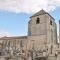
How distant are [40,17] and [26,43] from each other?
312 inches

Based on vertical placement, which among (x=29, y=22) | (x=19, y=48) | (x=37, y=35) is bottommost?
(x=19, y=48)

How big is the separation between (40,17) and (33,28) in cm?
351

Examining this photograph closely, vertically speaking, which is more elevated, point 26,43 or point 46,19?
point 46,19

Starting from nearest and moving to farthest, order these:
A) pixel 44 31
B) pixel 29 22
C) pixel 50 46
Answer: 1. pixel 50 46
2. pixel 44 31
3. pixel 29 22

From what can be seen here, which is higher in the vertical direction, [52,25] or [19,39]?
[52,25]

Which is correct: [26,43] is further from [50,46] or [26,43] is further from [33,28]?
[50,46]

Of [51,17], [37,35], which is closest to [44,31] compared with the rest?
[37,35]

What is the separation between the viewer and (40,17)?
48250mm

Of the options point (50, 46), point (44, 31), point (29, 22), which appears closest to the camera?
point (50, 46)

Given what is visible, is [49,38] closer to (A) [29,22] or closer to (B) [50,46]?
(B) [50,46]

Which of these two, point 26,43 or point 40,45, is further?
point 26,43

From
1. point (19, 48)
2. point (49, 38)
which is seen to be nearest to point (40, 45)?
point (49, 38)

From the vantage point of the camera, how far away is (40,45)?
45.3 m

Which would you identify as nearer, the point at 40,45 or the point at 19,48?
the point at 40,45
